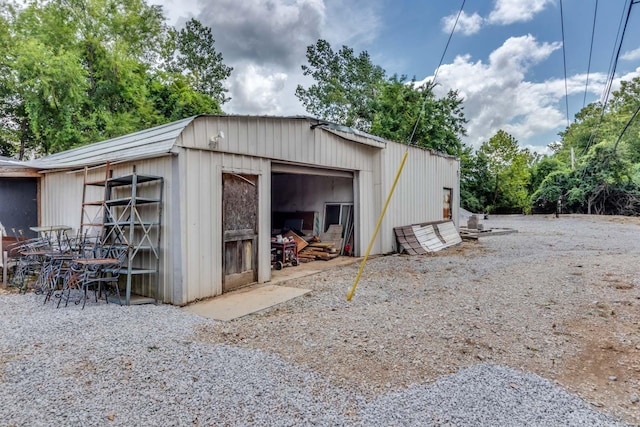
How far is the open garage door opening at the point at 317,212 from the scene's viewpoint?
329 inches

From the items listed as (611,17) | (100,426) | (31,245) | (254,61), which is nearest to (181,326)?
(100,426)

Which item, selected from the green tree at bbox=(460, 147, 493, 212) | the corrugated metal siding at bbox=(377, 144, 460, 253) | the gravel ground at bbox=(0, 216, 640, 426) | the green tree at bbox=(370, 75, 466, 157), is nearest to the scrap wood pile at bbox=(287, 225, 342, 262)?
the corrugated metal siding at bbox=(377, 144, 460, 253)

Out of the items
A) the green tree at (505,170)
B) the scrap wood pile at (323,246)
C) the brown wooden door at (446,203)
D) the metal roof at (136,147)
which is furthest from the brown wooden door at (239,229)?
the green tree at (505,170)

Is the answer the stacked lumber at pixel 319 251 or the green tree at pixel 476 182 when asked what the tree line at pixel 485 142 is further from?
the stacked lumber at pixel 319 251

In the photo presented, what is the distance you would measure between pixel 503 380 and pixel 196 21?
26.0 m

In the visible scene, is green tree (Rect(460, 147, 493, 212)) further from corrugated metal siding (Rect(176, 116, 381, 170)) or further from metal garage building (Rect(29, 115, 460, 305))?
corrugated metal siding (Rect(176, 116, 381, 170))

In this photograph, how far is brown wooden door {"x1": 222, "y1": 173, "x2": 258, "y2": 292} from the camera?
5082mm

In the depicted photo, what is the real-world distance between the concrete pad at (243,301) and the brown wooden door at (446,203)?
7.17 meters

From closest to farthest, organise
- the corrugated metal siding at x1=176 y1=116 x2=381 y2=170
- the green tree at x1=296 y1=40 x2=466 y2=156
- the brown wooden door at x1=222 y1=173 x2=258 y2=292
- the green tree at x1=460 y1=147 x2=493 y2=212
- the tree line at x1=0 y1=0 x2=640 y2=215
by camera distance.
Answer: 1. the corrugated metal siding at x1=176 y1=116 x2=381 y2=170
2. the brown wooden door at x1=222 y1=173 x2=258 y2=292
3. the tree line at x1=0 y1=0 x2=640 y2=215
4. the green tree at x1=296 y1=40 x2=466 y2=156
5. the green tree at x1=460 y1=147 x2=493 y2=212

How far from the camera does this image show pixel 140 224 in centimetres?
455

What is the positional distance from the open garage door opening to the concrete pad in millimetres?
2738

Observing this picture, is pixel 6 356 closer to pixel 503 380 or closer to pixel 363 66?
pixel 503 380

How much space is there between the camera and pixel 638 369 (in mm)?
2713

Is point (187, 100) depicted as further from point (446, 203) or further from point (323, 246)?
point (446, 203)
